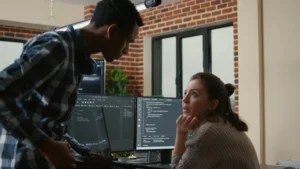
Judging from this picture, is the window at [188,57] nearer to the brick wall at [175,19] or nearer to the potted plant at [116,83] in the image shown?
the brick wall at [175,19]

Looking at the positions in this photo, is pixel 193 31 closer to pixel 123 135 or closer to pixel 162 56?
pixel 162 56

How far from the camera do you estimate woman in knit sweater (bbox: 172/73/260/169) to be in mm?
1949

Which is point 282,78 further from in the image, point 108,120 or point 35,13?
point 35,13

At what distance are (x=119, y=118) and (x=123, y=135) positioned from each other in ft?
0.39

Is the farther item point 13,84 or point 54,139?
point 54,139

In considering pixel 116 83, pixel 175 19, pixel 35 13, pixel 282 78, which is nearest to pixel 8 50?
pixel 35 13

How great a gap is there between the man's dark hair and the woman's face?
87 centimetres

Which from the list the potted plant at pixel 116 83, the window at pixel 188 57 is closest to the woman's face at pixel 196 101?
the window at pixel 188 57

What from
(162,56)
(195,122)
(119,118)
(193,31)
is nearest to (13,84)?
(195,122)

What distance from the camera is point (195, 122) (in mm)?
2219

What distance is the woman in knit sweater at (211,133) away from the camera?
1949mm

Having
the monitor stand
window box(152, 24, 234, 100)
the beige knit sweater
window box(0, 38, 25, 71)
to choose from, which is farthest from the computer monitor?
window box(0, 38, 25, 71)

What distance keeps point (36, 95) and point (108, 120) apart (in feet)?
5.75

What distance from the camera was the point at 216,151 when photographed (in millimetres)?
1952
